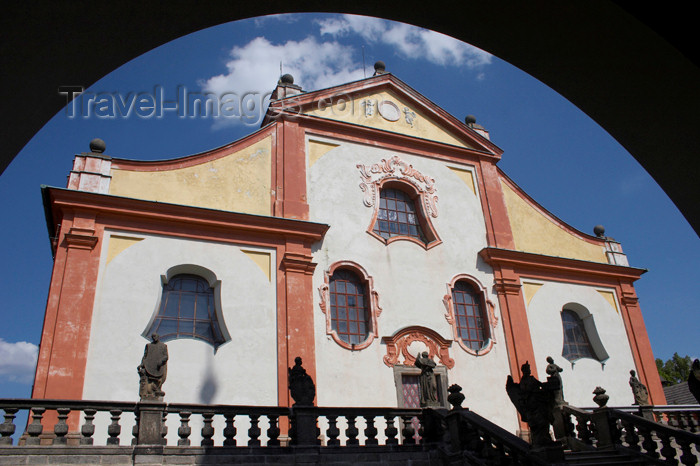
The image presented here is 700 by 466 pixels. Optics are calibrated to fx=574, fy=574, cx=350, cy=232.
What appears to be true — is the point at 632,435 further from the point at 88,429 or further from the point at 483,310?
the point at 88,429

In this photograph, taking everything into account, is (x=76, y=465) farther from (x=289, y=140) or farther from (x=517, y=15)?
(x=289, y=140)

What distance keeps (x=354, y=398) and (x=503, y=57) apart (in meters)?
13.0

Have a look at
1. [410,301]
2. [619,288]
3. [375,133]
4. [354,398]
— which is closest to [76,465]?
[354,398]

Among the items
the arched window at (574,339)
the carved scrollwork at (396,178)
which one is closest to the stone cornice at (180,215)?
the carved scrollwork at (396,178)

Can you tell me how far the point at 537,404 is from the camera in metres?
9.88

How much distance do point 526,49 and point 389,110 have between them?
17805mm

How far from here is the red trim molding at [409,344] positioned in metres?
15.5

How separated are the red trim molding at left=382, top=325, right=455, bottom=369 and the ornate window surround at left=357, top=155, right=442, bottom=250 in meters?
2.79

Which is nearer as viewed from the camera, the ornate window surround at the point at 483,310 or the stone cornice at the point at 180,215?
the stone cornice at the point at 180,215


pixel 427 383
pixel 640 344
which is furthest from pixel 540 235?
pixel 427 383

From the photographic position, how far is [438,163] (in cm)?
1967

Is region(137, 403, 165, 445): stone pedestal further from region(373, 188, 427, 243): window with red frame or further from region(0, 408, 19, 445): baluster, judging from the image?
region(373, 188, 427, 243): window with red frame

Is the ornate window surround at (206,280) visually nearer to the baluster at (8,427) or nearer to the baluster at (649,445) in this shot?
the baluster at (8,427)

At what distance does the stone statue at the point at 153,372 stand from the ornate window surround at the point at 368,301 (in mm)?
5507
